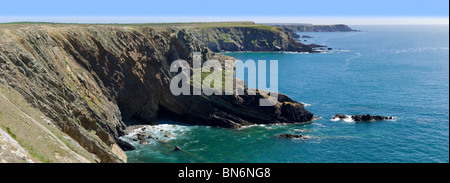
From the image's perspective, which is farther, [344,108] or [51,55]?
[344,108]

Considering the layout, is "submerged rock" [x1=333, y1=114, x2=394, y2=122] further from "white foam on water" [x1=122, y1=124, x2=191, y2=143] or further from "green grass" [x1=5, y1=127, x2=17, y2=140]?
"green grass" [x1=5, y1=127, x2=17, y2=140]

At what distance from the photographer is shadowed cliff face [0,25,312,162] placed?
44312mm

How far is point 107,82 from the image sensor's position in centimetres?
6862

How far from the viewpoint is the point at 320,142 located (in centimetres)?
6581

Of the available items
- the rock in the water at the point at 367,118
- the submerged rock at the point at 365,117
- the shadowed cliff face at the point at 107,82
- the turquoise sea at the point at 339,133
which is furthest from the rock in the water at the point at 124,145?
the rock in the water at the point at 367,118

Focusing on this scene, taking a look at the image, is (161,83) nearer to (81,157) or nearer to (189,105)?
(189,105)

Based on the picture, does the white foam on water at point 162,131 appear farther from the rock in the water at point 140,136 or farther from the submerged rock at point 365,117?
the submerged rock at point 365,117

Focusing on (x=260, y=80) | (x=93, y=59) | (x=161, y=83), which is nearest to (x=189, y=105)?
(x=161, y=83)

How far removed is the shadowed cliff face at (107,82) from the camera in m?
44.3

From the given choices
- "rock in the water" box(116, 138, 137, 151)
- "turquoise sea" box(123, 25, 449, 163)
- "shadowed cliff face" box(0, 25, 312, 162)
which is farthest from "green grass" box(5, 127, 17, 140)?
"rock in the water" box(116, 138, 137, 151)

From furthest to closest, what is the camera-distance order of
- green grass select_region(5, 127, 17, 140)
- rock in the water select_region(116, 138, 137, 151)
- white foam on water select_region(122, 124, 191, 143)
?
white foam on water select_region(122, 124, 191, 143)
rock in the water select_region(116, 138, 137, 151)
green grass select_region(5, 127, 17, 140)
